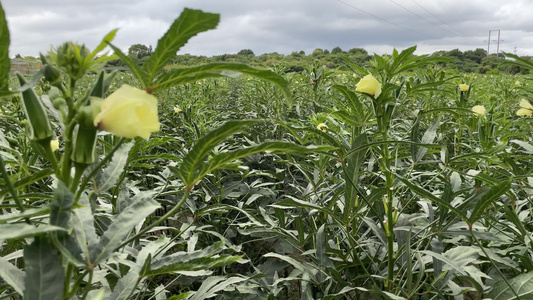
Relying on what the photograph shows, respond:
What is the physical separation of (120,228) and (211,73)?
0.28 metres

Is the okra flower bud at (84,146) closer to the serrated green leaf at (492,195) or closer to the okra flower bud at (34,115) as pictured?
the okra flower bud at (34,115)

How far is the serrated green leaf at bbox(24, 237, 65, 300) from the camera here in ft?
1.55

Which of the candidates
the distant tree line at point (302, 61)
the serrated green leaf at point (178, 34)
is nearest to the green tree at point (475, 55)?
the distant tree line at point (302, 61)

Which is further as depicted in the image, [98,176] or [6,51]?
[98,176]

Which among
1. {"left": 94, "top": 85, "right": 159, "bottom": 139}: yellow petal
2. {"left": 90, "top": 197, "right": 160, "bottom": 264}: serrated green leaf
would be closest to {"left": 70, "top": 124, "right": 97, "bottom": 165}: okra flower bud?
{"left": 94, "top": 85, "right": 159, "bottom": 139}: yellow petal

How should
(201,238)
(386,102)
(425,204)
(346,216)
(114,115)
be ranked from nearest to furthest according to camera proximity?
(114,115) < (386,102) < (346,216) < (425,204) < (201,238)

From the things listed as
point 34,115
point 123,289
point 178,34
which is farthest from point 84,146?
point 123,289

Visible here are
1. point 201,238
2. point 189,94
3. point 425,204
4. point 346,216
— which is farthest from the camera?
point 189,94

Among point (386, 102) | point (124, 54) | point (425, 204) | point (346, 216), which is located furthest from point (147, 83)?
point (425, 204)

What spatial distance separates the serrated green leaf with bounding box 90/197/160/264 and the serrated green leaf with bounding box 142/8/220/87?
21 cm

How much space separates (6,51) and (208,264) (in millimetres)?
422

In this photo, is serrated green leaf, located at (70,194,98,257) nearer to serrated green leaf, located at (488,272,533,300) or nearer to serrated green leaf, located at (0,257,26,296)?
serrated green leaf, located at (0,257,26,296)

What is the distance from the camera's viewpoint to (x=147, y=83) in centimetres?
51

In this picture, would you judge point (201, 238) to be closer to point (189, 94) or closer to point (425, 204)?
point (425, 204)
